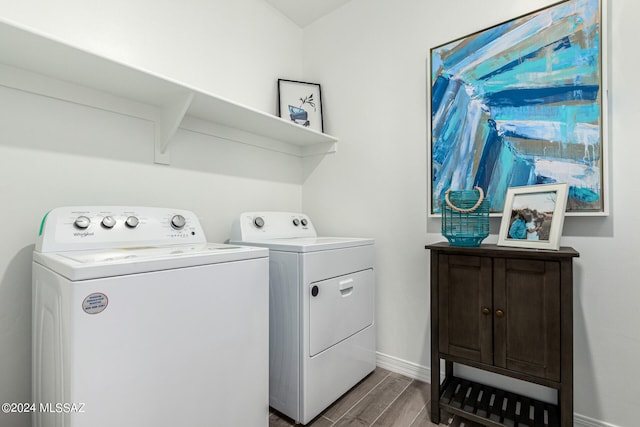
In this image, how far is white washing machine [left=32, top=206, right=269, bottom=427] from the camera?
2.41ft

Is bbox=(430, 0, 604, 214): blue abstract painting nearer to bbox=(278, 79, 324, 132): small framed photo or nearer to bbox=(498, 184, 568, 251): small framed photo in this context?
bbox=(498, 184, 568, 251): small framed photo

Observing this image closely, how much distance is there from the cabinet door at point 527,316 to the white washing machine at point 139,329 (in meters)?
0.95

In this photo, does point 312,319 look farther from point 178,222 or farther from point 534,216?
point 534,216

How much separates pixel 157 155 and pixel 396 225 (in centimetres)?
136

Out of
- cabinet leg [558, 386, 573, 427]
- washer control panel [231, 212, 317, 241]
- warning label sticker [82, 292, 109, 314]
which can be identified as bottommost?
cabinet leg [558, 386, 573, 427]

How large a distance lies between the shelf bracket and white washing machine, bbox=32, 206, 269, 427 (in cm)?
38

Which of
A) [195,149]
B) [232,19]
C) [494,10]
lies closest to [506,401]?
[494,10]

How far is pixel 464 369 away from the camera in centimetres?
157

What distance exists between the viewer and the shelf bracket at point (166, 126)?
1389mm

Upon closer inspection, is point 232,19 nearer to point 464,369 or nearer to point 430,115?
point 430,115

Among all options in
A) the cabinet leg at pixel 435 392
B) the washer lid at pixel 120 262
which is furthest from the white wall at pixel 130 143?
the cabinet leg at pixel 435 392

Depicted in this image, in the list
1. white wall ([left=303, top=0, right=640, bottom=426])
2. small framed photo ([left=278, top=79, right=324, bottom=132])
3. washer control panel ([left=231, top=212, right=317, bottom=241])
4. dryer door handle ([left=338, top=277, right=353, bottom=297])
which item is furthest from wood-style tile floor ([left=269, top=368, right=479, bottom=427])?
small framed photo ([left=278, top=79, right=324, bottom=132])

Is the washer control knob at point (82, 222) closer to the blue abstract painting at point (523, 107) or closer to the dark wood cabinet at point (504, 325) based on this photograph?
the dark wood cabinet at point (504, 325)

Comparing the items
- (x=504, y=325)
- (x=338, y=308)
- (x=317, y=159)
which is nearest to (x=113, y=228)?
(x=338, y=308)
